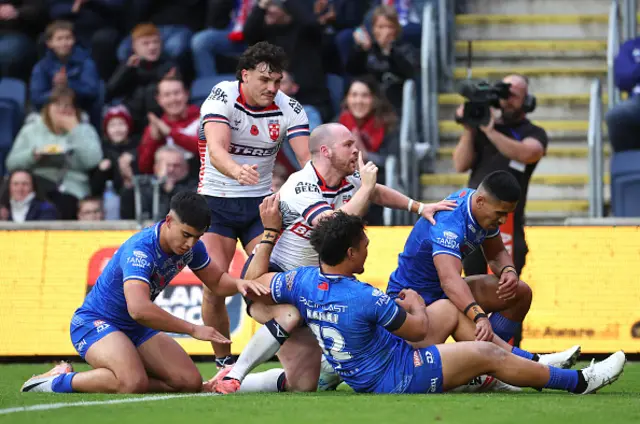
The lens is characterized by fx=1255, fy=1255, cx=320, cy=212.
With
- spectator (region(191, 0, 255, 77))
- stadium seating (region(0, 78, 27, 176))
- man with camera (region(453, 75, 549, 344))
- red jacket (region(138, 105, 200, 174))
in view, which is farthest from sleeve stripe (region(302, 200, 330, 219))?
stadium seating (region(0, 78, 27, 176))

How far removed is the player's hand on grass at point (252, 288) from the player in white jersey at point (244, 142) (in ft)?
3.39

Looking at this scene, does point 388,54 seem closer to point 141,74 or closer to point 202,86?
point 202,86

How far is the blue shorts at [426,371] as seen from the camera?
794 cm

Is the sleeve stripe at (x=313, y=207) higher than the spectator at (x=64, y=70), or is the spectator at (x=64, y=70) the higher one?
the spectator at (x=64, y=70)

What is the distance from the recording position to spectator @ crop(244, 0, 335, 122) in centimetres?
1503

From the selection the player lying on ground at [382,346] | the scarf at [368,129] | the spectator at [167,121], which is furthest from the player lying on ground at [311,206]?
the spectator at [167,121]

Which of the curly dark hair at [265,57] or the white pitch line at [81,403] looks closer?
the white pitch line at [81,403]

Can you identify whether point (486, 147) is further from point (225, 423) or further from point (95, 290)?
point (225, 423)

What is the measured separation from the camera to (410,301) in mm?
8242

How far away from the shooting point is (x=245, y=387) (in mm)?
8789

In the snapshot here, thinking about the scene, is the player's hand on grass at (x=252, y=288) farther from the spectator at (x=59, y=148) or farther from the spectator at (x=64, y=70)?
the spectator at (x=64, y=70)

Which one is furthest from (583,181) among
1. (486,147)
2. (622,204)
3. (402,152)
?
(486,147)

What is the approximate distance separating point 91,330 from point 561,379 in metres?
3.24

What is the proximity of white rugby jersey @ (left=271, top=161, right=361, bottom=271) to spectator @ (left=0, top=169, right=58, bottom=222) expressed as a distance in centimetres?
561
